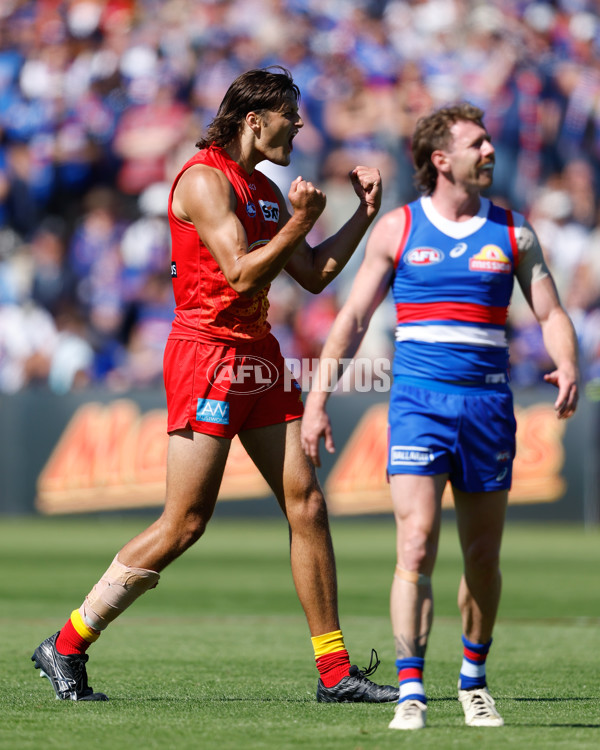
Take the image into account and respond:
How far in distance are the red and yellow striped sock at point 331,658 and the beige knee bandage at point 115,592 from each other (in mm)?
775

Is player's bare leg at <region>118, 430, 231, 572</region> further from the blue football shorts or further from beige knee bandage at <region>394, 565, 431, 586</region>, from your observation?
beige knee bandage at <region>394, 565, 431, 586</region>

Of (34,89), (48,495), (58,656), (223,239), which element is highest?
(34,89)

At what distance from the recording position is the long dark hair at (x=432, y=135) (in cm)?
504

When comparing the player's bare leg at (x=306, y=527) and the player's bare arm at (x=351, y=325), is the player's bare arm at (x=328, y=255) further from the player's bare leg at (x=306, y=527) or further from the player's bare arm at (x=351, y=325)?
the player's bare arm at (x=351, y=325)

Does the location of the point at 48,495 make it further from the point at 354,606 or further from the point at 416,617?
the point at 416,617

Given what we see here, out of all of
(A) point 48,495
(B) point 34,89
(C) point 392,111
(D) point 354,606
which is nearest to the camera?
(D) point 354,606

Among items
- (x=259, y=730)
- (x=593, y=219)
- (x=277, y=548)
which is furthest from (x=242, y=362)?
(x=593, y=219)

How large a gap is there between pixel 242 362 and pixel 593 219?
13.8 m

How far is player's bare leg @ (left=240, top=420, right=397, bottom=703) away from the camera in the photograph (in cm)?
580

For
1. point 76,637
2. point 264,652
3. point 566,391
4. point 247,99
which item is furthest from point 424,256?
point 264,652

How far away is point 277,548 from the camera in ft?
47.9

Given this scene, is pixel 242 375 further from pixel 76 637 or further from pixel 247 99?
pixel 76 637

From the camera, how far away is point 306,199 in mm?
5293

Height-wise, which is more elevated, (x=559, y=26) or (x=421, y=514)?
(x=559, y=26)
